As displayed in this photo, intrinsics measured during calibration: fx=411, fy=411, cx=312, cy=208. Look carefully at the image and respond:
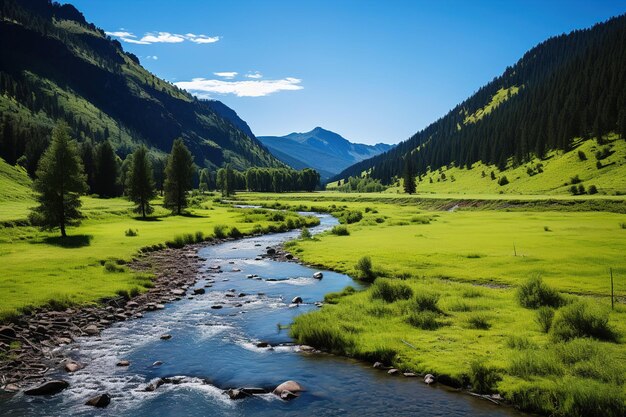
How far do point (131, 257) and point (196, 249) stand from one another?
12.0 m

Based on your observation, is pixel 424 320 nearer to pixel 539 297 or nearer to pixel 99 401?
pixel 539 297

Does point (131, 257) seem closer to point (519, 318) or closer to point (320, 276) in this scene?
point (320, 276)

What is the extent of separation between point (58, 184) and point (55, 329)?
40658 mm

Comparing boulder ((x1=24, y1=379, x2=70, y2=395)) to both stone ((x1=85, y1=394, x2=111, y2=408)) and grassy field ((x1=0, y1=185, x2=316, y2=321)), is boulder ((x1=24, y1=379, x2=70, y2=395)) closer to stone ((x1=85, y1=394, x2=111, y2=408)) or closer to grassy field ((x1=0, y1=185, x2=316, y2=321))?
stone ((x1=85, y1=394, x2=111, y2=408))

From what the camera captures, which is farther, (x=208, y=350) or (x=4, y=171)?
(x=4, y=171)

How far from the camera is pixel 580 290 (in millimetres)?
28625

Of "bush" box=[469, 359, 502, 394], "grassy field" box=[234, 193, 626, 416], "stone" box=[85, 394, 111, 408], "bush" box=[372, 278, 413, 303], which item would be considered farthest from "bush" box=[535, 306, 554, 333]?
"stone" box=[85, 394, 111, 408]

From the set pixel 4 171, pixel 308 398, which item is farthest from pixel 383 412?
pixel 4 171

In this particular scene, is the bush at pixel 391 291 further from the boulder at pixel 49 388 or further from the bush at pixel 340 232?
the bush at pixel 340 232

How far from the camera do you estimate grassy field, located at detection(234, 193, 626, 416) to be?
15562mm

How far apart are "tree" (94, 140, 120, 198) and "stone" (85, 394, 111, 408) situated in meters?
139

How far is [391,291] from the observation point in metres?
28.0

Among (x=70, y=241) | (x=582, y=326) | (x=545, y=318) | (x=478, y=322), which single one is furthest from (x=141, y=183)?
(x=582, y=326)

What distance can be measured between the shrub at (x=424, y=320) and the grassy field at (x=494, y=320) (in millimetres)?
65
